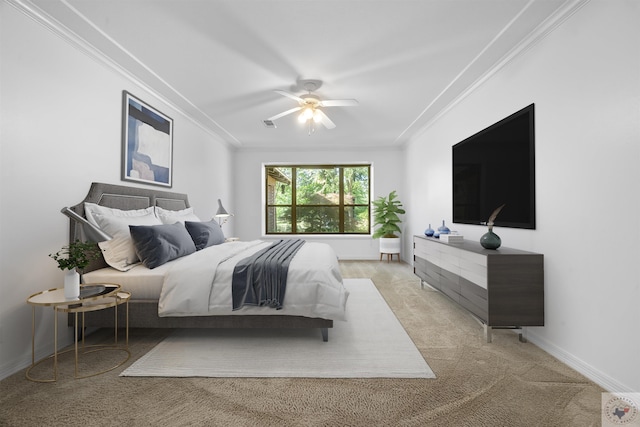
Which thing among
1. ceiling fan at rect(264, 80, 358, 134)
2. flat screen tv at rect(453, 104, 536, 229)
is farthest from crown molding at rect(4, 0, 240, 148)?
flat screen tv at rect(453, 104, 536, 229)

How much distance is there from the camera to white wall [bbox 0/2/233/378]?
2049mm

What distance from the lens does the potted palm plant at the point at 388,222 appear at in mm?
6348

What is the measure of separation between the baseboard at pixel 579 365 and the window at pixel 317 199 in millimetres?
4666

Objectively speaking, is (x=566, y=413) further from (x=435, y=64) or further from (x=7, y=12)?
(x=7, y=12)

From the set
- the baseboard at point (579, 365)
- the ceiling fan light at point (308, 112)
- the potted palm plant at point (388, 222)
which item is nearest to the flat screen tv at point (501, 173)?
the baseboard at point (579, 365)

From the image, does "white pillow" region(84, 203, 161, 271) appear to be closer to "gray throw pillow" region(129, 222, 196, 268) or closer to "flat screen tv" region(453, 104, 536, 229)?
"gray throw pillow" region(129, 222, 196, 268)

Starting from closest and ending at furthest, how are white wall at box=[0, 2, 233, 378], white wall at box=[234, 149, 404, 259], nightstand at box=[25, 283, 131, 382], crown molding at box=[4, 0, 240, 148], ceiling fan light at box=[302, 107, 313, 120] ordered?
1. nightstand at box=[25, 283, 131, 382]
2. white wall at box=[0, 2, 233, 378]
3. crown molding at box=[4, 0, 240, 148]
4. ceiling fan light at box=[302, 107, 313, 120]
5. white wall at box=[234, 149, 404, 259]

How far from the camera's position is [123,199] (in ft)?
10.2

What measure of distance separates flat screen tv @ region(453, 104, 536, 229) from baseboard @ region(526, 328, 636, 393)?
0.92 meters

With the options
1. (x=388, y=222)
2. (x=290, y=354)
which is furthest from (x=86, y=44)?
(x=388, y=222)

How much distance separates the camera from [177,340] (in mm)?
2598

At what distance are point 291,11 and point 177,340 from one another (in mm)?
2801

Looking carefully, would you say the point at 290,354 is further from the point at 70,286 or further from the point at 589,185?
the point at 589,185

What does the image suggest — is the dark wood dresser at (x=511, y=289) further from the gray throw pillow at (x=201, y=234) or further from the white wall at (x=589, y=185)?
the gray throw pillow at (x=201, y=234)
